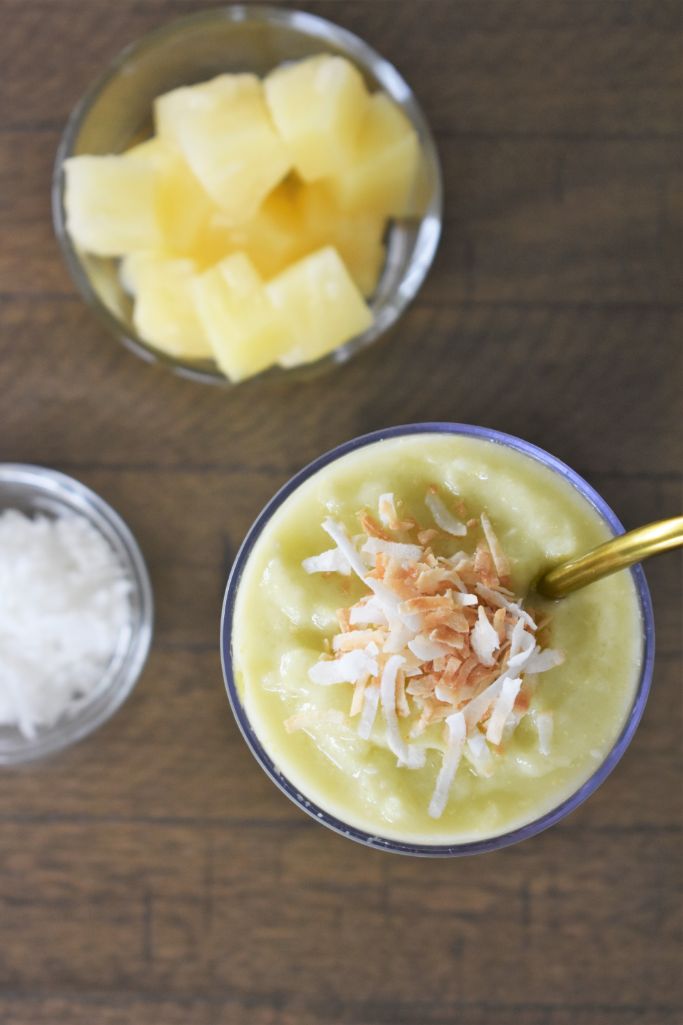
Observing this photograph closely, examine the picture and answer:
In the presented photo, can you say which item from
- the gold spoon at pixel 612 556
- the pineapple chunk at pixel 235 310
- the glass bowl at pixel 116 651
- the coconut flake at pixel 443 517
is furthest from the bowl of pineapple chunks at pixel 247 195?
the gold spoon at pixel 612 556

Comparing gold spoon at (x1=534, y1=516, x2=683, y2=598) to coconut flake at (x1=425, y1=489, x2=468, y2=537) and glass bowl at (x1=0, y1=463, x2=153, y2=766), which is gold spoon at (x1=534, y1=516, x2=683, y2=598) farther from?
glass bowl at (x1=0, y1=463, x2=153, y2=766)

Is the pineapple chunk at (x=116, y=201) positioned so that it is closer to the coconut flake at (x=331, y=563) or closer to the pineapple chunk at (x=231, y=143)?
the pineapple chunk at (x=231, y=143)

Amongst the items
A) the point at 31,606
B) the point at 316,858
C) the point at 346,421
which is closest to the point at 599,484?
the point at 346,421

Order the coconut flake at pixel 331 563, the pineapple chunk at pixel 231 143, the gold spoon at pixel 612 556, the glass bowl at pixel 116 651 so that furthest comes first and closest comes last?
1. the glass bowl at pixel 116 651
2. the pineapple chunk at pixel 231 143
3. the coconut flake at pixel 331 563
4. the gold spoon at pixel 612 556

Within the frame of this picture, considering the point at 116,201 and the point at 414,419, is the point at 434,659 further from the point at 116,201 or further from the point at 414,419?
the point at 116,201

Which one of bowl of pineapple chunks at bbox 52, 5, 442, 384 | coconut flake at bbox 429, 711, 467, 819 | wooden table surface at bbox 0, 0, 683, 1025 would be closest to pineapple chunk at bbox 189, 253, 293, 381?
bowl of pineapple chunks at bbox 52, 5, 442, 384

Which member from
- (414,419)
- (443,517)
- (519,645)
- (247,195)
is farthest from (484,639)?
(247,195)

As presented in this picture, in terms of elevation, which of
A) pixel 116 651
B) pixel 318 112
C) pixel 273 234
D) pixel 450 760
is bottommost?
pixel 116 651
